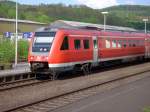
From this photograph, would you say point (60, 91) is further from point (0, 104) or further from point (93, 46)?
point (93, 46)

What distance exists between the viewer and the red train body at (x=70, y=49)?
21344mm

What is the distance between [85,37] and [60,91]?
7.30m

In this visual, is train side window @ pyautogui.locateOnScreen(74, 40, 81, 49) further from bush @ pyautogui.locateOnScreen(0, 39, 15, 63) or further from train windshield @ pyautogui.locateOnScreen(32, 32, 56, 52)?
bush @ pyautogui.locateOnScreen(0, 39, 15, 63)

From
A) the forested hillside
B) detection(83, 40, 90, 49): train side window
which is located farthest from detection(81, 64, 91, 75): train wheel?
the forested hillside

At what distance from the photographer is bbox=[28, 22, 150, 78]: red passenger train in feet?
70.1

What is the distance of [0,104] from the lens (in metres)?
14.1

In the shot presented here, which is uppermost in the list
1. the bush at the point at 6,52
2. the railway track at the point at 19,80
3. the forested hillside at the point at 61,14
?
the forested hillside at the point at 61,14

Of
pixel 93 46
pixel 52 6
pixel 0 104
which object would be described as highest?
pixel 52 6

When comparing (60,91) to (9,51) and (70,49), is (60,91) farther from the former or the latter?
(9,51)

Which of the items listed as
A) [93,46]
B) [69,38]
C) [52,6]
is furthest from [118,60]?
[52,6]

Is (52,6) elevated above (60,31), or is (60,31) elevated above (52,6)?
(52,6)

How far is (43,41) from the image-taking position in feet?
71.6

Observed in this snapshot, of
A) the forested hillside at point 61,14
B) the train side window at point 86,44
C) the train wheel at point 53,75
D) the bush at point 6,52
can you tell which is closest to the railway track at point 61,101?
the train wheel at point 53,75

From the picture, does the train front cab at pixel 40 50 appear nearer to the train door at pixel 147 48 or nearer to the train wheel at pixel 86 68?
the train wheel at pixel 86 68
